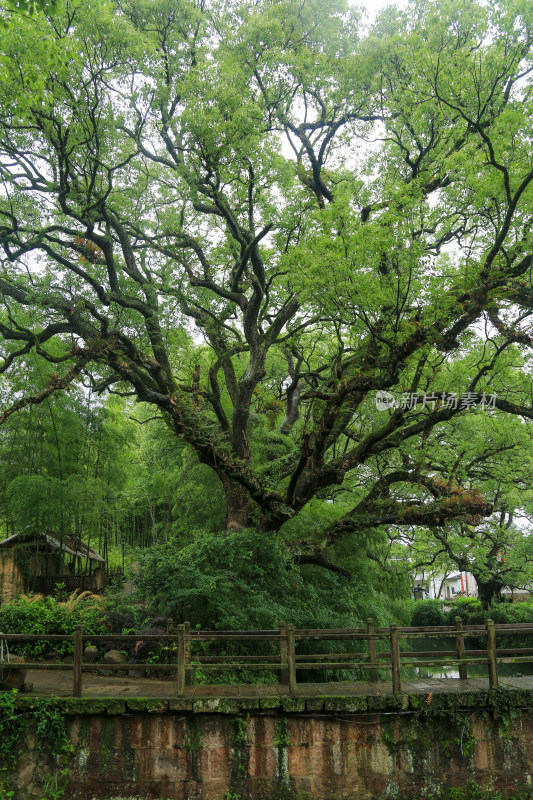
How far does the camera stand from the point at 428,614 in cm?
3031

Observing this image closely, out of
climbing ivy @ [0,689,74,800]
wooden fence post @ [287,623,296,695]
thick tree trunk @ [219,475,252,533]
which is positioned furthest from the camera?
thick tree trunk @ [219,475,252,533]

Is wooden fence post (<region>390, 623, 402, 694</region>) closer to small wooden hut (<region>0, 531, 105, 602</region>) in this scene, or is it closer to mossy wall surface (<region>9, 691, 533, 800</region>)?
mossy wall surface (<region>9, 691, 533, 800</region>)

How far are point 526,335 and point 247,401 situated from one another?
6.24 metres

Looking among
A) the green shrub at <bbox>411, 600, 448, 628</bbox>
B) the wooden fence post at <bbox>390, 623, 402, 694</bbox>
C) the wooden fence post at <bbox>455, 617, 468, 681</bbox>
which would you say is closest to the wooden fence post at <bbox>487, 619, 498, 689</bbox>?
the wooden fence post at <bbox>455, 617, 468, 681</bbox>

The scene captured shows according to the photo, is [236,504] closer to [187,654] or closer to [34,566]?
[187,654]

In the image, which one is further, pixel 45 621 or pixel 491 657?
pixel 45 621

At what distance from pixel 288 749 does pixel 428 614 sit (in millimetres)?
25069

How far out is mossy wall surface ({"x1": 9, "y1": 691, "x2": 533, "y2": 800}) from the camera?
7.45 meters

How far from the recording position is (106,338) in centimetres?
1202

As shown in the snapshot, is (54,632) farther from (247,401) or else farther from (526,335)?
(526,335)

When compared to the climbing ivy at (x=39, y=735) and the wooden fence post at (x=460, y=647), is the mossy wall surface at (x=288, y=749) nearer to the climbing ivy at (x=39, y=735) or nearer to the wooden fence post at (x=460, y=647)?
the climbing ivy at (x=39, y=735)

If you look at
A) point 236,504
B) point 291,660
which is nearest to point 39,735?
point 291,660

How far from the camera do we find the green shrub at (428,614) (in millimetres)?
29625

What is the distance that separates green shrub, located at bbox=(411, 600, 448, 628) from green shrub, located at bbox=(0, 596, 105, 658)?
75.1 ft
